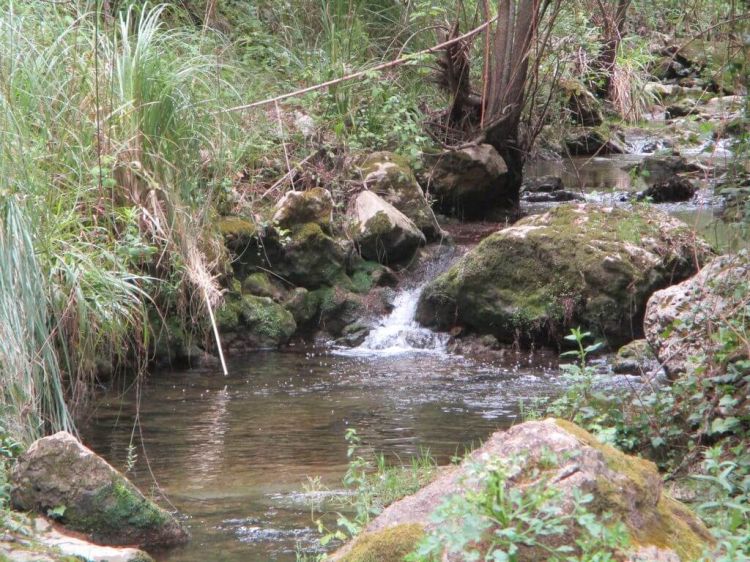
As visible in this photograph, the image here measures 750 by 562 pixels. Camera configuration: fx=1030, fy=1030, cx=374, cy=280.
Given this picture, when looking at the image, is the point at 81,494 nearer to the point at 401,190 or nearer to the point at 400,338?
the point at 400,338

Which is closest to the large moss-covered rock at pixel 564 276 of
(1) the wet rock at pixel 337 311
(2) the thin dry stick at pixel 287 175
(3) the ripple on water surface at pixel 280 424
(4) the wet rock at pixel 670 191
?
(3) the ripple on water surface at pixel 280 424

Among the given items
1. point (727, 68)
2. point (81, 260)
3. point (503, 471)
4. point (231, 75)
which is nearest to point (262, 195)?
point (231, 75)

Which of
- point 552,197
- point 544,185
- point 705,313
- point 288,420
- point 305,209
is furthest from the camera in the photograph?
point 544,185

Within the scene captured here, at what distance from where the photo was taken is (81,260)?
5.88m

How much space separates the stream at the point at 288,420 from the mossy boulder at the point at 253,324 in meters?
Result: 0.24

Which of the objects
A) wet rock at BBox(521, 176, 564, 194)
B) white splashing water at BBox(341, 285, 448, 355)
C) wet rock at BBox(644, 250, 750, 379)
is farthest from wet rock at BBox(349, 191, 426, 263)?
wet rock at BBox(644, 250, 750, 379)

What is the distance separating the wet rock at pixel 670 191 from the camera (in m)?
12.7

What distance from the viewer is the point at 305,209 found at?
9.58 m

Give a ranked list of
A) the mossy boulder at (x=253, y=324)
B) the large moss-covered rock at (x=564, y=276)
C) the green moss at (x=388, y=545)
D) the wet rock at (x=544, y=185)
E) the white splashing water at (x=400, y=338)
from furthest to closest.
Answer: the wet rock at (x=544, y=185) < the white splashing water at (x=400, y=338) < the mossy boulder at (x=253, y=324) < the large moss-covered rock at (x=564, y=276) < the green moss at (x=388, y=545)

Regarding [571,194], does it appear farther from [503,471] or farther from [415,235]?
[503,471]

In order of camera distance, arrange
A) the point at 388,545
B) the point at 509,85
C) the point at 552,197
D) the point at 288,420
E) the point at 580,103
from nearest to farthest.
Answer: the point at 388,545 → the point at 288,420 → the point at 509,85 → the point at 552,197 → the point at 580,103

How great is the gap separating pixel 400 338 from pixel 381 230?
3.92 feet

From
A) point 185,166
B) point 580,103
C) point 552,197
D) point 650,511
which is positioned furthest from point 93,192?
point 580,103

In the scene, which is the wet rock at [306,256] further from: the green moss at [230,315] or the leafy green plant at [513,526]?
the leafy green plant at [513,526]
